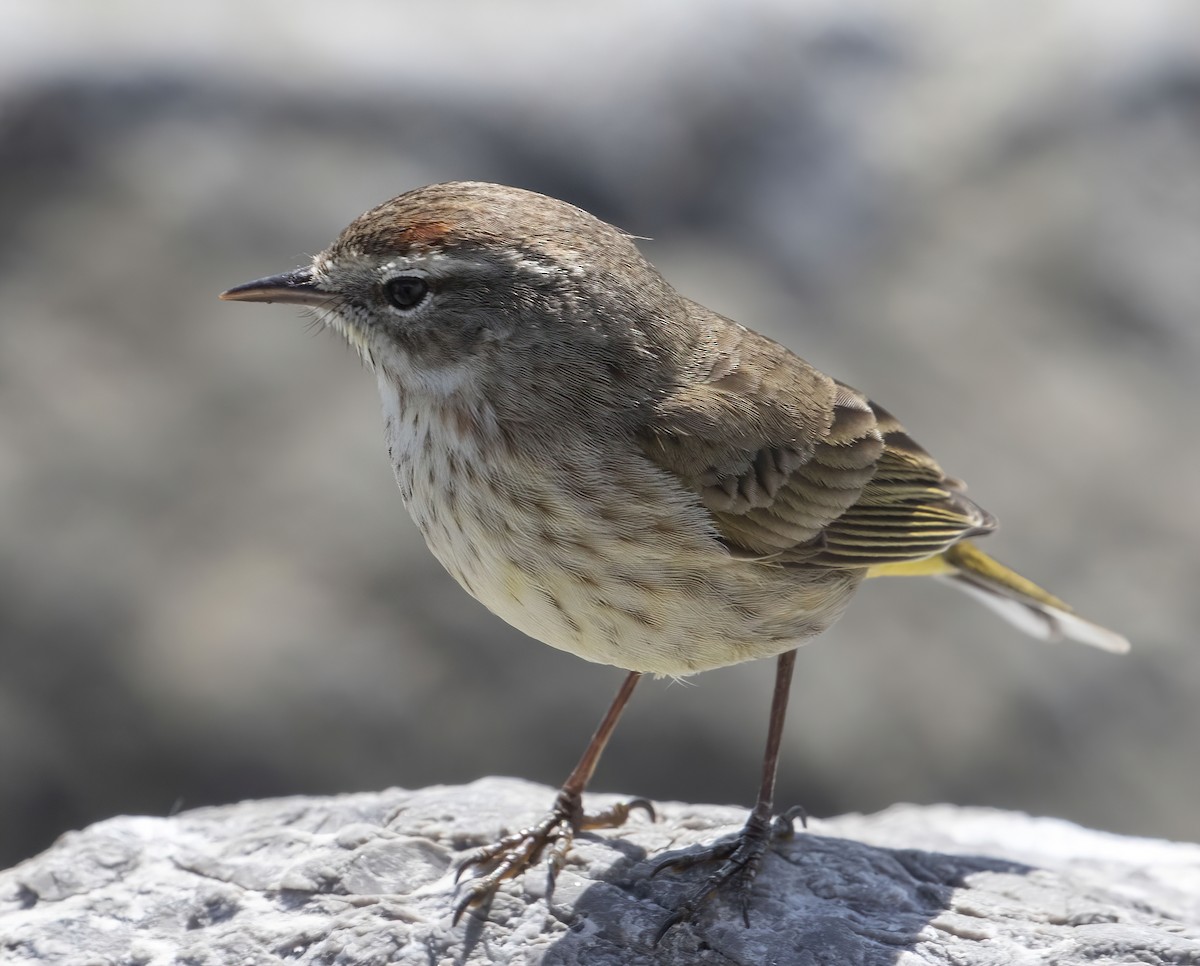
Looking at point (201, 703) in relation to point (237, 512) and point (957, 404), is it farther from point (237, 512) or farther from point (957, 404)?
point (957, 404)

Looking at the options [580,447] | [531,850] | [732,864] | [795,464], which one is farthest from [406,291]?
[732,864]

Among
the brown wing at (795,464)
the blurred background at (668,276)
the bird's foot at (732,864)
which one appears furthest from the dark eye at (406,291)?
the blurred background at (668,276)

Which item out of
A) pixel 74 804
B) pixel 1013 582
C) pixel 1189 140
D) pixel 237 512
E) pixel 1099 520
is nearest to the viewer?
pixel 1013 582

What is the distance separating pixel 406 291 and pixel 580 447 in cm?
66

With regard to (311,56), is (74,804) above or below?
below

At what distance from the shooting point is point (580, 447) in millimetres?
3816

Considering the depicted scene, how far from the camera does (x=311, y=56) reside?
9180 millimetres

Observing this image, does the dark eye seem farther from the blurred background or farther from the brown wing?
the blurred background

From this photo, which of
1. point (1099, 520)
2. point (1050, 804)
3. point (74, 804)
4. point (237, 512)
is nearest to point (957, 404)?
point (1099, 520)

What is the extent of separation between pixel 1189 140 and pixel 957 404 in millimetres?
3023

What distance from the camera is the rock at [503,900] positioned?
12.8 ft

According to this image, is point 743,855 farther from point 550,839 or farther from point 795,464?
point 795,464

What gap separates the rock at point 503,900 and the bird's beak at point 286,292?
168 cm

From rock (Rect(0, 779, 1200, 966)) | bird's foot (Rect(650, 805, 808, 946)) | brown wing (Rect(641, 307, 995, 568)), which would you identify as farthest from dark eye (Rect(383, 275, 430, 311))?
bird's foot (Rect(650, 805, 808, 946))
